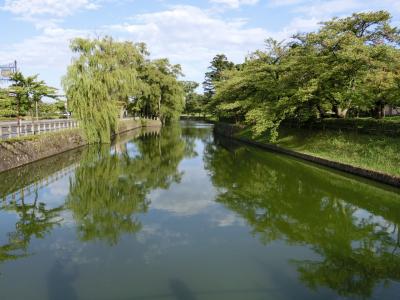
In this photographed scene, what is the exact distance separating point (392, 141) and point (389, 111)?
23.5 metres

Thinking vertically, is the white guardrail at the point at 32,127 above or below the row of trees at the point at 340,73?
below

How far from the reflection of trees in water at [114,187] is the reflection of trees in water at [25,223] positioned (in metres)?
0.81

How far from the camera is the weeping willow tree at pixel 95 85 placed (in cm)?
3012

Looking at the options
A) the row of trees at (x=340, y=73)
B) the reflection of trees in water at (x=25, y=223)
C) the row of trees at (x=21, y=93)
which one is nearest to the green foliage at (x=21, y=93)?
the row of trees at (x=21, y=93)

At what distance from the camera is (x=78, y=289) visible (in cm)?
689

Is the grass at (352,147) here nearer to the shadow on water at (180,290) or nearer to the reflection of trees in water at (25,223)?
the shadow on water at (180,290)

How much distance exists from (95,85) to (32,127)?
8.42m

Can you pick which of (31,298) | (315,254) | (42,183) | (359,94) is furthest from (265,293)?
(359,94)

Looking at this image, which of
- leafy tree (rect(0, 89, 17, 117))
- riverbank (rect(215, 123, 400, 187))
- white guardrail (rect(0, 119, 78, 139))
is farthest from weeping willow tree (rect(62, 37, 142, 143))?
riverbank (rect(215, 123, 400, 187))

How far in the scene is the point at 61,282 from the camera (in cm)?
720

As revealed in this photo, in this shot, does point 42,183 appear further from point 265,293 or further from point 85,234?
point 265,293

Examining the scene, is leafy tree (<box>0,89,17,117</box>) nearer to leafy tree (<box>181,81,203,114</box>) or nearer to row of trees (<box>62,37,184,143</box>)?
row of trees (<box>62,37,184,143</box>)

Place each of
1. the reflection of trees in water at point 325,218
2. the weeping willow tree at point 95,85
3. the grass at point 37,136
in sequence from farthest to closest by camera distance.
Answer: the weeping willow tree at point 95,85 → the grass at point 37,136 → the reflection of trees in water at point 325,218

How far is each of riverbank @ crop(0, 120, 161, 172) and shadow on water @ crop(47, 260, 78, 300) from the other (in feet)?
40.5
